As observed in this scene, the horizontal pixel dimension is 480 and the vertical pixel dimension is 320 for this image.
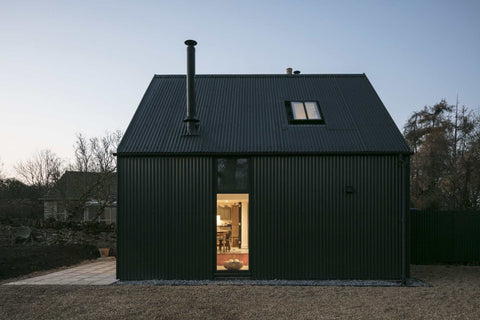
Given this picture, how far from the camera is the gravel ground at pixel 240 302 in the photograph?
18.8 feet

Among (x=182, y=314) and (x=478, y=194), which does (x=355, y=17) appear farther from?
(x=182, y=314)

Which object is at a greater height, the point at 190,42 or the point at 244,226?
the point at 190,42

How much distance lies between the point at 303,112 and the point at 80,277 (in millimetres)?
7319

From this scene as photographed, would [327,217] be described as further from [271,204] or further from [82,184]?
[82,184]

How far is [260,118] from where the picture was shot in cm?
973

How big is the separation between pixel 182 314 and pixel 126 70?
13928 mm

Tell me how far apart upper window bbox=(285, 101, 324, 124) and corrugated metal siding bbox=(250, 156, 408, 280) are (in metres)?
1.35

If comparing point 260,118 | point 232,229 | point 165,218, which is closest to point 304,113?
point 260,118

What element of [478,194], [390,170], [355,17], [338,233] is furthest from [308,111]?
[478,194]

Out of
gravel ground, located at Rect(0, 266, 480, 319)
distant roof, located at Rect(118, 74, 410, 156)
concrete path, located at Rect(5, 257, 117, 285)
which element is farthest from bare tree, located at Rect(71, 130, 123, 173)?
gravel ground, located at Rect(0, 266, 480, 319)

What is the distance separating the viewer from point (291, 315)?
570 centimetres

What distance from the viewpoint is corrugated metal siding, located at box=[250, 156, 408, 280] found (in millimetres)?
8461

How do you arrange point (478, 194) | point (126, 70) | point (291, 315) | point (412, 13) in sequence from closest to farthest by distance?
point (291, 315)
point (412, 13)
point (478, 194)
point (126, 70)

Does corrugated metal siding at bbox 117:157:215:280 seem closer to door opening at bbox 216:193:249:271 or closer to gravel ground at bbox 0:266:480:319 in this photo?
gravel ground at bbox 0:266:480:319
